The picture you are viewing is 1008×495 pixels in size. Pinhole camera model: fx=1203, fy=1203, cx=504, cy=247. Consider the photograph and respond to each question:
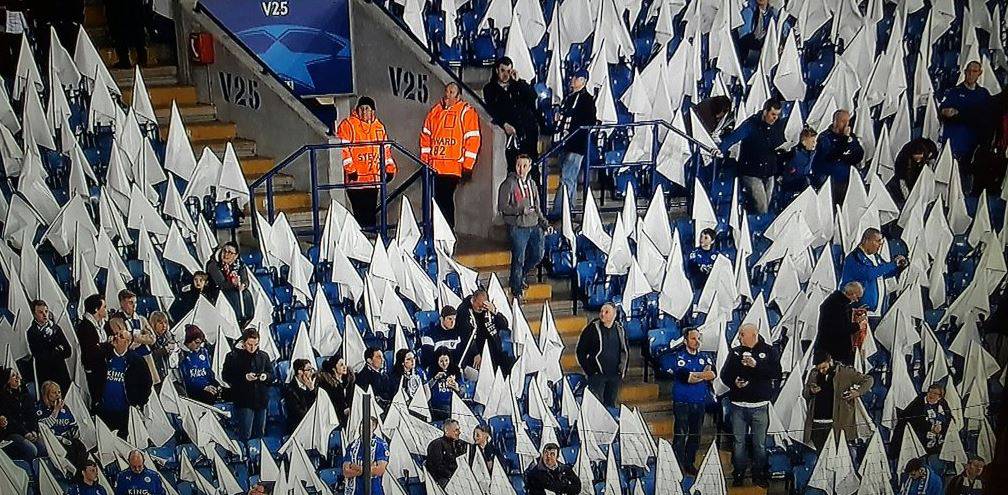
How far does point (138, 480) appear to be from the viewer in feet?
19.3

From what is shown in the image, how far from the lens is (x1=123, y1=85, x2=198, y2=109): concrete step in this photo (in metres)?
5.58

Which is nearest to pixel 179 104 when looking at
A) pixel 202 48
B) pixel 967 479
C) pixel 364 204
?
pixel 202 48

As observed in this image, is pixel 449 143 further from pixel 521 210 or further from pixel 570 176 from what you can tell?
pixel 570 176

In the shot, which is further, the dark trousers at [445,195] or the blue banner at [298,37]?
the dark trousers at [445,195]

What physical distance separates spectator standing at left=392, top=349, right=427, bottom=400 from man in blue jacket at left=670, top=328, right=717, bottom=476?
4.11 feet

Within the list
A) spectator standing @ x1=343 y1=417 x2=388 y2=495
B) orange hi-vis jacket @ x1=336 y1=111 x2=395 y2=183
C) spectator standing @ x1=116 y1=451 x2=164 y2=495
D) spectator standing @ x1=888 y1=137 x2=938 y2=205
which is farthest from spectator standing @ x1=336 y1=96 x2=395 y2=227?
spectator standing @ x1=888 y1=137 x2=938 y2=205

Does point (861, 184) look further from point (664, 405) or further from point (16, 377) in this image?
point (16, 377)

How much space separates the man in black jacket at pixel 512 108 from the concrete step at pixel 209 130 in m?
1.22

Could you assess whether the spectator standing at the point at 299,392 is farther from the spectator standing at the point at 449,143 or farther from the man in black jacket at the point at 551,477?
the man in black jacket at the point at 551,477

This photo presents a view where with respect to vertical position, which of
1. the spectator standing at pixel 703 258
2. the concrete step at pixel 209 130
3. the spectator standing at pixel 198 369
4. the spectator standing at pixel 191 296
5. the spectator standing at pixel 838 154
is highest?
the concrete step at pixel 209 130

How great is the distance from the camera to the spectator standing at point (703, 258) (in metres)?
5.91

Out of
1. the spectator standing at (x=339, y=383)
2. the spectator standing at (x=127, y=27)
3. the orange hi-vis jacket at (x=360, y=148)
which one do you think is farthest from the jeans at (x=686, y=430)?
the spectator standing at (x=127, y=27)

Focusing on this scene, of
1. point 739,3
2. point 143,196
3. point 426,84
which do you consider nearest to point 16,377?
point 143,196

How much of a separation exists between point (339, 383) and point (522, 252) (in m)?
1.10
